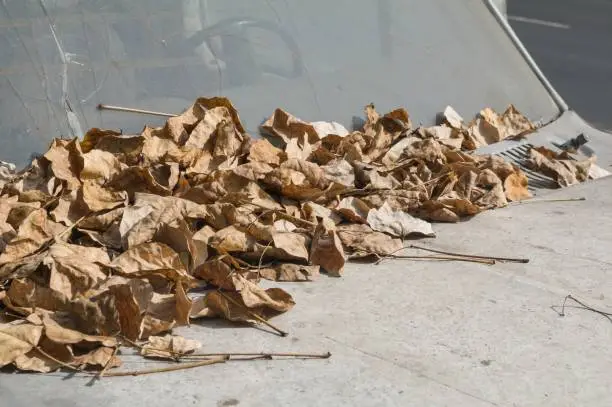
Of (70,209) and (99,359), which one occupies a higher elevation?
(70,209)

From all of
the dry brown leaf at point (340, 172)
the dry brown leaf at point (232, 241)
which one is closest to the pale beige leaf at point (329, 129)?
the dry brown leaf at point (340, 172)

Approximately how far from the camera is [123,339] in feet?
7.22

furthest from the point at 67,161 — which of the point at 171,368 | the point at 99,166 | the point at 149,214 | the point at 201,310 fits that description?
the point at 171,368

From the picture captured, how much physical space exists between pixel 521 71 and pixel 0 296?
2418mm

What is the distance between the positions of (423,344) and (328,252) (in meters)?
0.52

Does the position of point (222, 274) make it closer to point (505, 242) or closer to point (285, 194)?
point (285, 194)

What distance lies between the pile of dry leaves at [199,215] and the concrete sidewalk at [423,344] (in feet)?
0.25

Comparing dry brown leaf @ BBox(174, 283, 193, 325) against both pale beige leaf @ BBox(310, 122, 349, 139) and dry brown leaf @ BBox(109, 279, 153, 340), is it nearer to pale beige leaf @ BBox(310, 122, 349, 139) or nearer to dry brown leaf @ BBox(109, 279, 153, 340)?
dry brown leaf @ BBox(109, 279, 153, 340)

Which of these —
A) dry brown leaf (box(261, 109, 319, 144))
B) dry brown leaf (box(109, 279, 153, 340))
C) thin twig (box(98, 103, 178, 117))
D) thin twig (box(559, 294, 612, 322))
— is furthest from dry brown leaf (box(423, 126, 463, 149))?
dry brown leaf (box(109, 279, 153, 340))

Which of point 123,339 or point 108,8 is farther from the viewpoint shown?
point 108,8

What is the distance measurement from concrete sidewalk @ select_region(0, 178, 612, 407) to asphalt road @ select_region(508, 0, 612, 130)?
4.57m

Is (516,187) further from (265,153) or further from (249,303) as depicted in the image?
(249,303)


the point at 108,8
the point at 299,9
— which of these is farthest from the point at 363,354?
the point at 299,9

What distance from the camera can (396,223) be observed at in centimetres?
296
